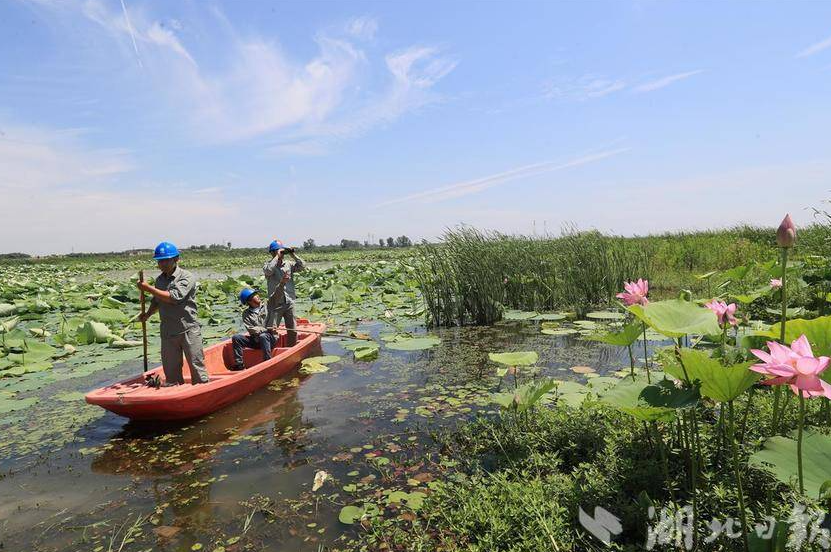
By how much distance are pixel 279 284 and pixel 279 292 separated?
12cm

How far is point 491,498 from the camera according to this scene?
105 inches

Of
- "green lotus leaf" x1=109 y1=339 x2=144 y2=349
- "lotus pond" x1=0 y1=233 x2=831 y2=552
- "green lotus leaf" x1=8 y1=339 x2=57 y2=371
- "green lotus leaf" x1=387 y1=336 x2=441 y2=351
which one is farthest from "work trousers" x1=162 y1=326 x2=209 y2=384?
"green lotus leaf" x1=109 y1=339 x2=144 y2=349

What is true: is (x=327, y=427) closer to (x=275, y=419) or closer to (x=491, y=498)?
(x=275, y=419)

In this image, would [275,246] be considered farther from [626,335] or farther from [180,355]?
[626,335]

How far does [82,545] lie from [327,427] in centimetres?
206

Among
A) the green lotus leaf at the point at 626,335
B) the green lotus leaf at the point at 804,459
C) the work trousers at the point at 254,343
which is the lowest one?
the work trousers at the point at 254,343

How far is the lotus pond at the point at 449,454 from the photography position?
204 cm

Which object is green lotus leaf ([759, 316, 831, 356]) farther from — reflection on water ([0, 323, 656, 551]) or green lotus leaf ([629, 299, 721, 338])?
reflection on water ([0, 323, 656, 551])

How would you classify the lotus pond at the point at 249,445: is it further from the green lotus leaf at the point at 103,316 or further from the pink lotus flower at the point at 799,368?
the pink lotus flower at the point at 799,368

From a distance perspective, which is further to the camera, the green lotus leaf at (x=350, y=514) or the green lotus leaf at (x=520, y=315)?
the green lotus leaf at (x=520, y=315)

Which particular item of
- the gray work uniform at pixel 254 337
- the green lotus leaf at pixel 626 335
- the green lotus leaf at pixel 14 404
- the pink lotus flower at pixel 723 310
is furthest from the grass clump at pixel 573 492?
the green lotus leaf at pixel 14 404

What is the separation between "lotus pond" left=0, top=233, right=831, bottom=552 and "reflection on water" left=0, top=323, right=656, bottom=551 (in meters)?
0.02

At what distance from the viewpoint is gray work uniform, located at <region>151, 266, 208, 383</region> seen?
4395mm

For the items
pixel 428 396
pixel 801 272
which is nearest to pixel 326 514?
pixel 428 396
